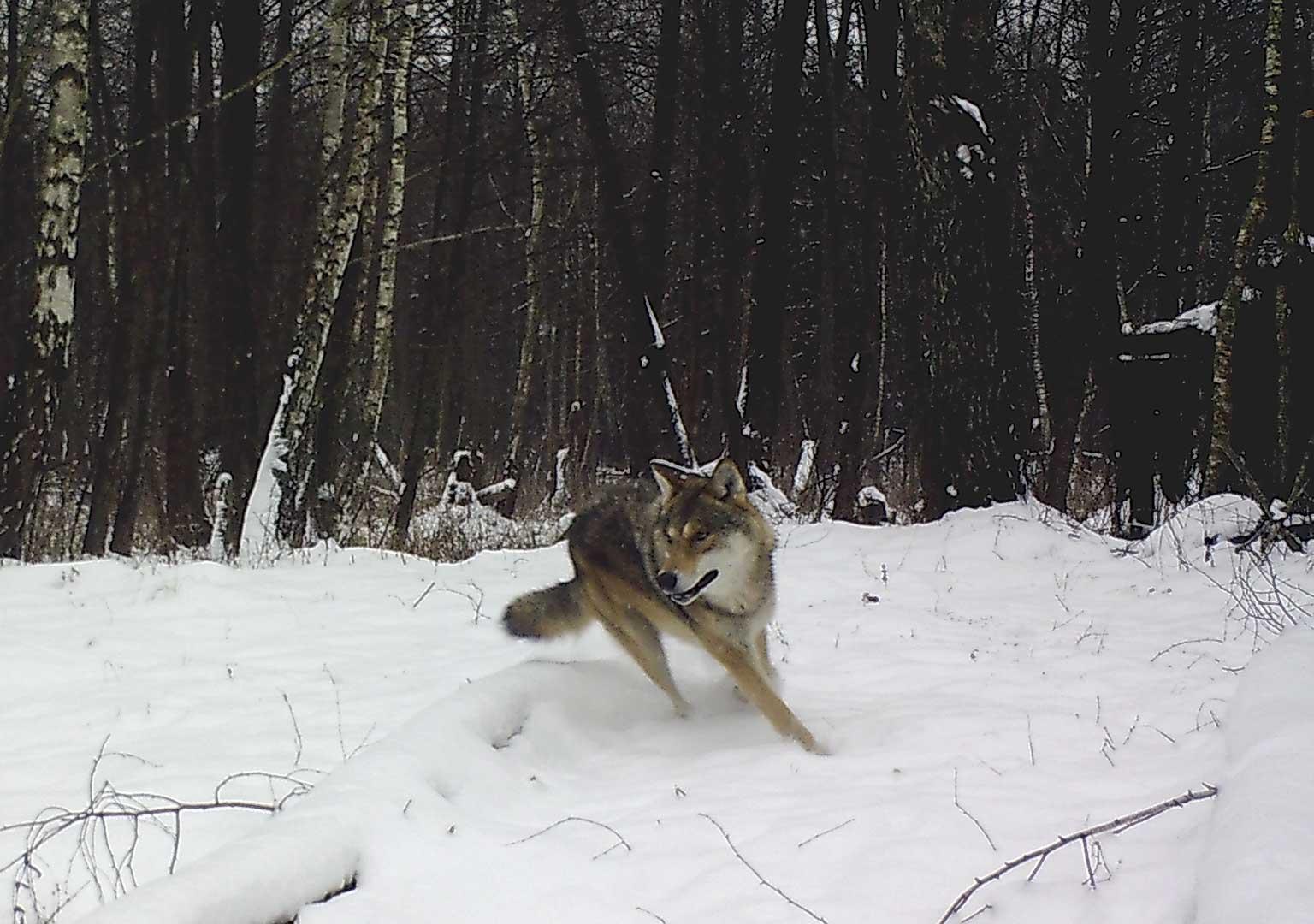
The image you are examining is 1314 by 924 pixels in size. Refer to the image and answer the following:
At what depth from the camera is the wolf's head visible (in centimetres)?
512

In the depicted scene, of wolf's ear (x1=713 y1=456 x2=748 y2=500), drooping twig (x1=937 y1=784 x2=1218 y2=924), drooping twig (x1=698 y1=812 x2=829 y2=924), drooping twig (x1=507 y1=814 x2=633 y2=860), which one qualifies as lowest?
drooping twig (x1=507 y1=814 x2=633 y2=860)

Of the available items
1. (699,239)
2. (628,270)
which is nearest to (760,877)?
(628,270)

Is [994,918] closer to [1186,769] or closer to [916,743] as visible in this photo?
[1186,769]

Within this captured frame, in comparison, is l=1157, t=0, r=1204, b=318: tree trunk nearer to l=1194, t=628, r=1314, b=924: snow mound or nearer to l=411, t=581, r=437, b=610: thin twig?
l=411, t=581, r=437, b=610: thin twig

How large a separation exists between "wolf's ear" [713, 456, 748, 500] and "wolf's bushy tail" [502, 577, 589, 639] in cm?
92

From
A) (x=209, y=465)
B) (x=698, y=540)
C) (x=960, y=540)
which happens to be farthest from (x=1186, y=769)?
(x=209, y=465)

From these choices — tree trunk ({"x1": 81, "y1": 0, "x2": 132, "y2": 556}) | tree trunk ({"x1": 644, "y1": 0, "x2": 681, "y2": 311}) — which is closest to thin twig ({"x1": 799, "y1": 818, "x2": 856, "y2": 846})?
tree trunk ({"x1": 644, "y1": 0, "x2": 681, "y2": 311})

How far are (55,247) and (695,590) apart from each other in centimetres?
738

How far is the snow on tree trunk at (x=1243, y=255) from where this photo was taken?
9711 millimetres

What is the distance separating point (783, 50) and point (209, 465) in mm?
12297

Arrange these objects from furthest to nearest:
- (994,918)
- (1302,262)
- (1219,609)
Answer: (1302,262) → (1219,609) → (994,918)

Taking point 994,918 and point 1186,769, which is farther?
point 1186,769

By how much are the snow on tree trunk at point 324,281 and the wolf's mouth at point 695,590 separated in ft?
23.0

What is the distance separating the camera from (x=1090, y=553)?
8422mm
